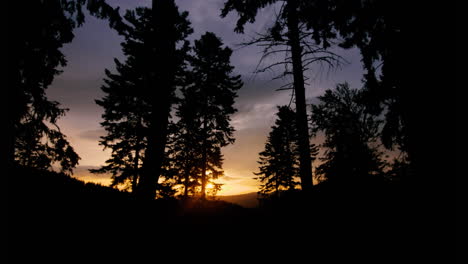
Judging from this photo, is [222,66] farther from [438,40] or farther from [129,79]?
[438,40]

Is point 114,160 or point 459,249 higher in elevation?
point 114,160

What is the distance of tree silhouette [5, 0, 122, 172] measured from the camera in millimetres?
6656

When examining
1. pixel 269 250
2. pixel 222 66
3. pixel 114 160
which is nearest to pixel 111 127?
pixel 114 160

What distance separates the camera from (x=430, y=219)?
5.55 feet

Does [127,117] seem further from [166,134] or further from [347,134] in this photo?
[347,134]

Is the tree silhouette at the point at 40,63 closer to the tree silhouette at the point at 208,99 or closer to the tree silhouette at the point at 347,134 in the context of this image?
the tree silhouette at the point at 208,99

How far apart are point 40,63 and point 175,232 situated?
9.33m

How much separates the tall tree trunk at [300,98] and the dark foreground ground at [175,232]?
187cm

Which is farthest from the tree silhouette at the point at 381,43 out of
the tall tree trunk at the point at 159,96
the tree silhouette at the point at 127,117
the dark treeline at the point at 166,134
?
the tree silhouette at the point at 127,117

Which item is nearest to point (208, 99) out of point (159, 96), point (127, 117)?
point (127, 117)

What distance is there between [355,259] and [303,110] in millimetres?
5444

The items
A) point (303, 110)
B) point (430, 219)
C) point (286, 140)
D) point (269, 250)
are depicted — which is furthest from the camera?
point (286, 140)

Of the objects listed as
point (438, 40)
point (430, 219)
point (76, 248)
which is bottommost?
point (76, 248)

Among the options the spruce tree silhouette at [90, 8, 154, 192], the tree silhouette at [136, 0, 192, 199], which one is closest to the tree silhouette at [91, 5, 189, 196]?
the spruce tree silhouette at [90, 8, 154, 192]
